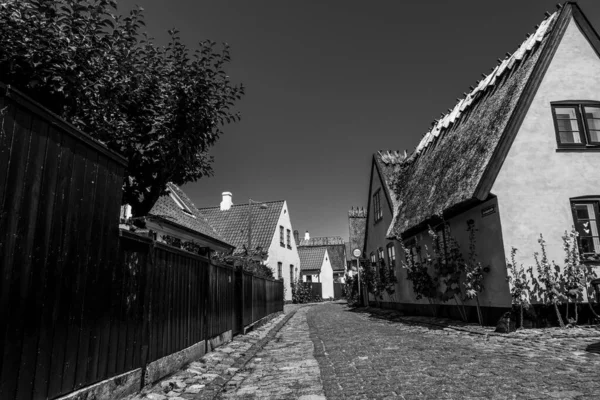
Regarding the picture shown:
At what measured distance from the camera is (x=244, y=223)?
31.3 metres

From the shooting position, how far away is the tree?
5.22 meters

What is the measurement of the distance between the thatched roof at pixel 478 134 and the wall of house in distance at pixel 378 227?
2.25 m

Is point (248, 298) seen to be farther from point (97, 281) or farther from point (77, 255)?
point (77, 255)

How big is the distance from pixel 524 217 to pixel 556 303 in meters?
1.97

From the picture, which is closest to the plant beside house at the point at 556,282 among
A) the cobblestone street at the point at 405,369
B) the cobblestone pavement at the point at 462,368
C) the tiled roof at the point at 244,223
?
the cobblestone street at the point at 405,369

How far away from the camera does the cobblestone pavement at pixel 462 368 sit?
4.14m

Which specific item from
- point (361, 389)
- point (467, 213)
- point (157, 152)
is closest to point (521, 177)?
point (467, 213)

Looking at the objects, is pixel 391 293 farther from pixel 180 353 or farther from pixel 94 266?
pixel 94 266

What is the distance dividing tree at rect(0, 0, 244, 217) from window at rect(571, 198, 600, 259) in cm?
817

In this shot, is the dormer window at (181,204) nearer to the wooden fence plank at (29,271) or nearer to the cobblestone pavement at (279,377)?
the cobblestone pavement at (279,377)

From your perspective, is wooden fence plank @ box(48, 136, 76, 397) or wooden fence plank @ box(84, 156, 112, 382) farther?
wooden fence plank @ box(84, 156, 112, 382)

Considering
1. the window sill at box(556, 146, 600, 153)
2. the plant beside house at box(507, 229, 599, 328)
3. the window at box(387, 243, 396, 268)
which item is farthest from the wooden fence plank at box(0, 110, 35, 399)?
the window at box(387, 243, 396, 268)

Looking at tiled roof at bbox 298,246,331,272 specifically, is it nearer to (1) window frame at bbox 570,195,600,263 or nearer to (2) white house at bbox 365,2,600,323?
(2) white house at bbox 365,2,600,323

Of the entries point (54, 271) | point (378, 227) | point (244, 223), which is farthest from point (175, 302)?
point (244, 223)
